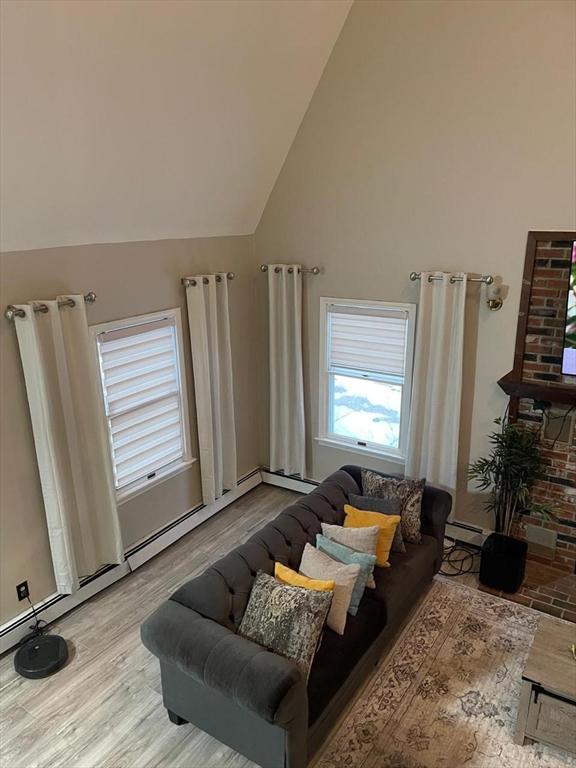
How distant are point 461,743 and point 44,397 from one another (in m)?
3.05

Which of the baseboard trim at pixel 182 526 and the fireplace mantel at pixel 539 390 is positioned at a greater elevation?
the fireplace mantel at pixel 539 390

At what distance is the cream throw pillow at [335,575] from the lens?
2990 millimetres

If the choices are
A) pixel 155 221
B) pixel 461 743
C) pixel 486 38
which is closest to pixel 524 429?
pixel 461 743

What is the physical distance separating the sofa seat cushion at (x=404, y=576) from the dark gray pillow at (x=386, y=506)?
2.6 inches

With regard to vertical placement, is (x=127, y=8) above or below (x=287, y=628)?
above

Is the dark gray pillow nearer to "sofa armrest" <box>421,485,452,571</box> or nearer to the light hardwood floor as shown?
"sofa armrest" <box>421,485,452,571</box>

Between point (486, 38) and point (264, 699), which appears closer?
point (264, 699)

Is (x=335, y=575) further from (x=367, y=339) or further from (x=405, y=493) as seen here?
(x=367, y=339)

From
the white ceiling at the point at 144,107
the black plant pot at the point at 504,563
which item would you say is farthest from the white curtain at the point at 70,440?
the black plant pot at the point at 504,563

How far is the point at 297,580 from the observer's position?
9.85 ft

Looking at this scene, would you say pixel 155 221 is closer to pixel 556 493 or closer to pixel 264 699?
pixel 264 699

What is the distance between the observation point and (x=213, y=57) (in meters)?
3.27

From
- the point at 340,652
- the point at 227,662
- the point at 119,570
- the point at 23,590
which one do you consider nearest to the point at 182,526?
the point at 119,570

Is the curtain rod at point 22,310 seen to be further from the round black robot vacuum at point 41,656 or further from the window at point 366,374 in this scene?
the window at point 366,374
